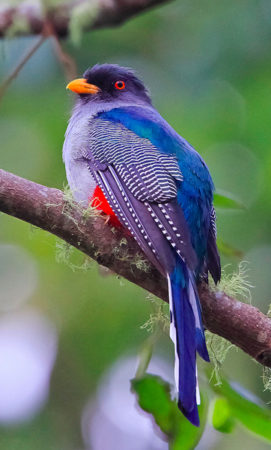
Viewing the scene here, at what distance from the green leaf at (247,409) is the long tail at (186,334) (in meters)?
0.23

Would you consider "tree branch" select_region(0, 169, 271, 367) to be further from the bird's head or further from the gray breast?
the bird's head

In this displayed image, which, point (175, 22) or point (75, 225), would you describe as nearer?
point (75, 225)

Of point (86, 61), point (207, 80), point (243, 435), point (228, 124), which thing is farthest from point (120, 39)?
point (243, 435)

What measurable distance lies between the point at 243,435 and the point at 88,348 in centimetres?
136

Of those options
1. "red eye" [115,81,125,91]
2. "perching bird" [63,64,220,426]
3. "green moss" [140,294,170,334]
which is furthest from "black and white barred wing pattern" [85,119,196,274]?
"red eye" [115,81,125,91]

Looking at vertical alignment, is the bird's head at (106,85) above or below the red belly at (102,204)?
above

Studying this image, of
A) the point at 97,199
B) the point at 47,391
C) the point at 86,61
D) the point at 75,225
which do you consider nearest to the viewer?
the point at 75,225

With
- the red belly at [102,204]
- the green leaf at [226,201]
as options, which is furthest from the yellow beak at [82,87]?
the green leaf at [226,201]

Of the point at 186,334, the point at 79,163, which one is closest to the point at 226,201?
the point at 186,334

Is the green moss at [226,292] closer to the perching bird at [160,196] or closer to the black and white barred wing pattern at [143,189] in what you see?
the perching bird at [160,196]

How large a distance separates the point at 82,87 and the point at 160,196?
138 centimetres

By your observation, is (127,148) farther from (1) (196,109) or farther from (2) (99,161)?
(1) (196,109)

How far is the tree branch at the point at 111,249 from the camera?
315cm

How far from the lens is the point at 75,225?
10.6 ft
